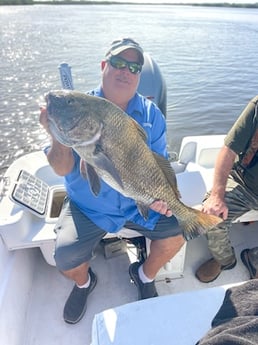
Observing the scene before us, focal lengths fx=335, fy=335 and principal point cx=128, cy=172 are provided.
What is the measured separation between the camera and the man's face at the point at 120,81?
224 cm

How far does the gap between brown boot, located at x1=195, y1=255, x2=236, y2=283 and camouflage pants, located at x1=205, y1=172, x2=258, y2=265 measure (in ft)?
0.44

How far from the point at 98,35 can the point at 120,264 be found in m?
17.5

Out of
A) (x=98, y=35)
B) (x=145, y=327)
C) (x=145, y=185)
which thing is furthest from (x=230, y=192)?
(x=98, y=35)

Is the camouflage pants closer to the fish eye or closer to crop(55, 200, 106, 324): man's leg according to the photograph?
crop(55, 200, 106, 324): man's leg

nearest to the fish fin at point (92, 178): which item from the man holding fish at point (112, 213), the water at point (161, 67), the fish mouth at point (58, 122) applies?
the fish mouth at point (58, 122)

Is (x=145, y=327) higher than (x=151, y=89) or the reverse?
the reverse

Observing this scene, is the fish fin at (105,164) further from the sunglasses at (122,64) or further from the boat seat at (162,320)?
the sunglasses at (122,64)

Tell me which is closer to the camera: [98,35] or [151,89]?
[151,89]

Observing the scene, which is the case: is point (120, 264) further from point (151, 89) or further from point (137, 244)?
point (151, 89)

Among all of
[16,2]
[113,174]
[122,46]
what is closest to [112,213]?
[113,174]

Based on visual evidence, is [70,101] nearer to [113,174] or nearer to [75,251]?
[113,174]

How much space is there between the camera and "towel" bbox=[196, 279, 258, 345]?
120cm

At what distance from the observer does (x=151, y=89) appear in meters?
3.84

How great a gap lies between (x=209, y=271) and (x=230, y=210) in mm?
571
